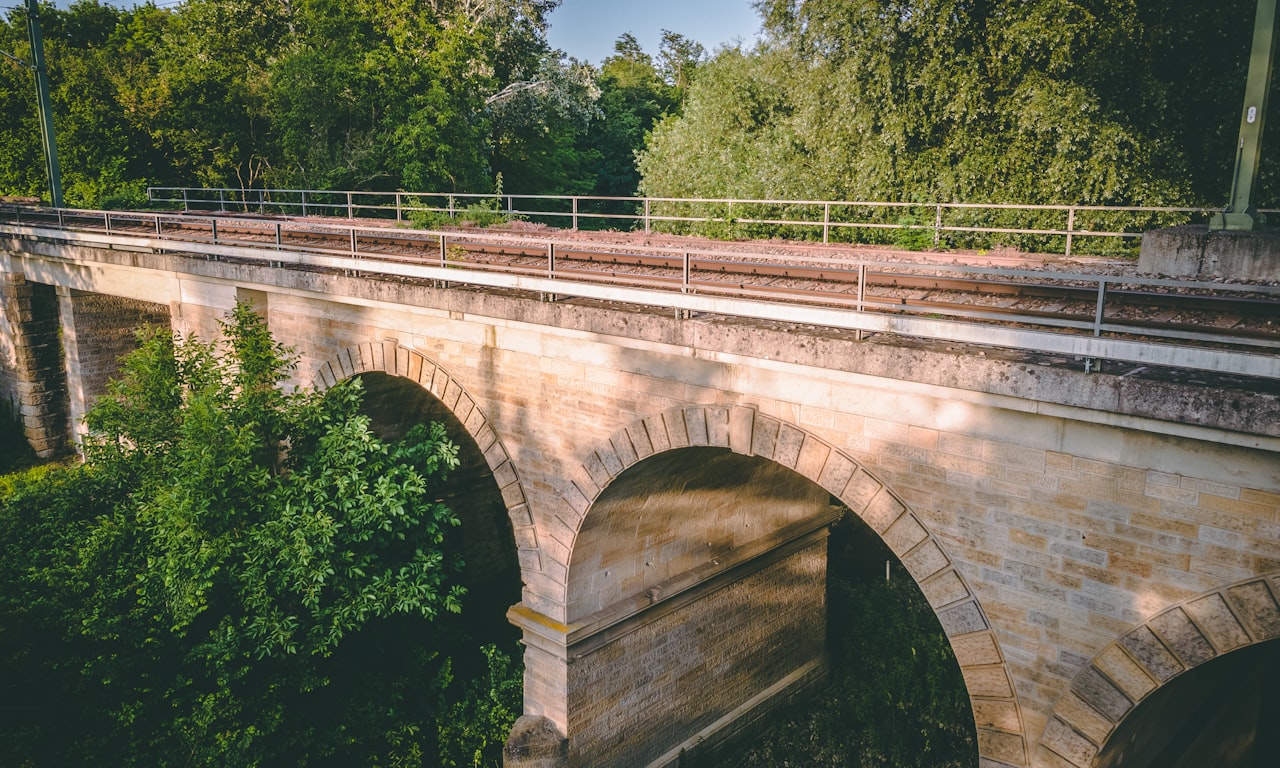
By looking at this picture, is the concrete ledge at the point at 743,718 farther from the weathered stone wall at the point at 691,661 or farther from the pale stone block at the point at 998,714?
the pale stone block at the point at 998,714

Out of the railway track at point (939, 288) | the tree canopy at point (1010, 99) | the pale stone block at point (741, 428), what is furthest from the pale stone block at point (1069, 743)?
the tree canopy at point (1010, 99)

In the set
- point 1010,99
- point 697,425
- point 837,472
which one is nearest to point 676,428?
point 697,425

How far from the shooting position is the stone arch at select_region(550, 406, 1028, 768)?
678 centimetres

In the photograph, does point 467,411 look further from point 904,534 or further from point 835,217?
point 835,217

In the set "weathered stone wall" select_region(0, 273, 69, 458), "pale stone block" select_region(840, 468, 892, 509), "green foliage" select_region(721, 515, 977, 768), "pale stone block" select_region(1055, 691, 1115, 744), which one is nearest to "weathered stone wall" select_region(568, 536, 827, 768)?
"green foliage" select_region(721, 515, 977, 768)

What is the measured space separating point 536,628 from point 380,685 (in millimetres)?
2519

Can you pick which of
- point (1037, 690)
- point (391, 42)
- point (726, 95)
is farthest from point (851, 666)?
point (391, 42)

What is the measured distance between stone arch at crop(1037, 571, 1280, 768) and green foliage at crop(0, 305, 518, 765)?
6.17 meters

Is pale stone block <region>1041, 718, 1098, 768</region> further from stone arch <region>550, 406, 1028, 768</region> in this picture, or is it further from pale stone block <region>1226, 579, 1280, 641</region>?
pale stone block <region>1226, 579, 1280, 641</region>

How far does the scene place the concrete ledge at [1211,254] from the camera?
8.38 metres

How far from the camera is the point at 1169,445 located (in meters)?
5.70

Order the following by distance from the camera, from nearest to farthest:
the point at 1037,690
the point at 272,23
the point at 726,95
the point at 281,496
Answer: the point at 1037,690
the point at 281,496
the point at 726,95
the point at 272,23

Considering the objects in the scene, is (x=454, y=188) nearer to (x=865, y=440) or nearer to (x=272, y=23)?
(x=272, y=23)

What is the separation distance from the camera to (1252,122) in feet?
25.8
